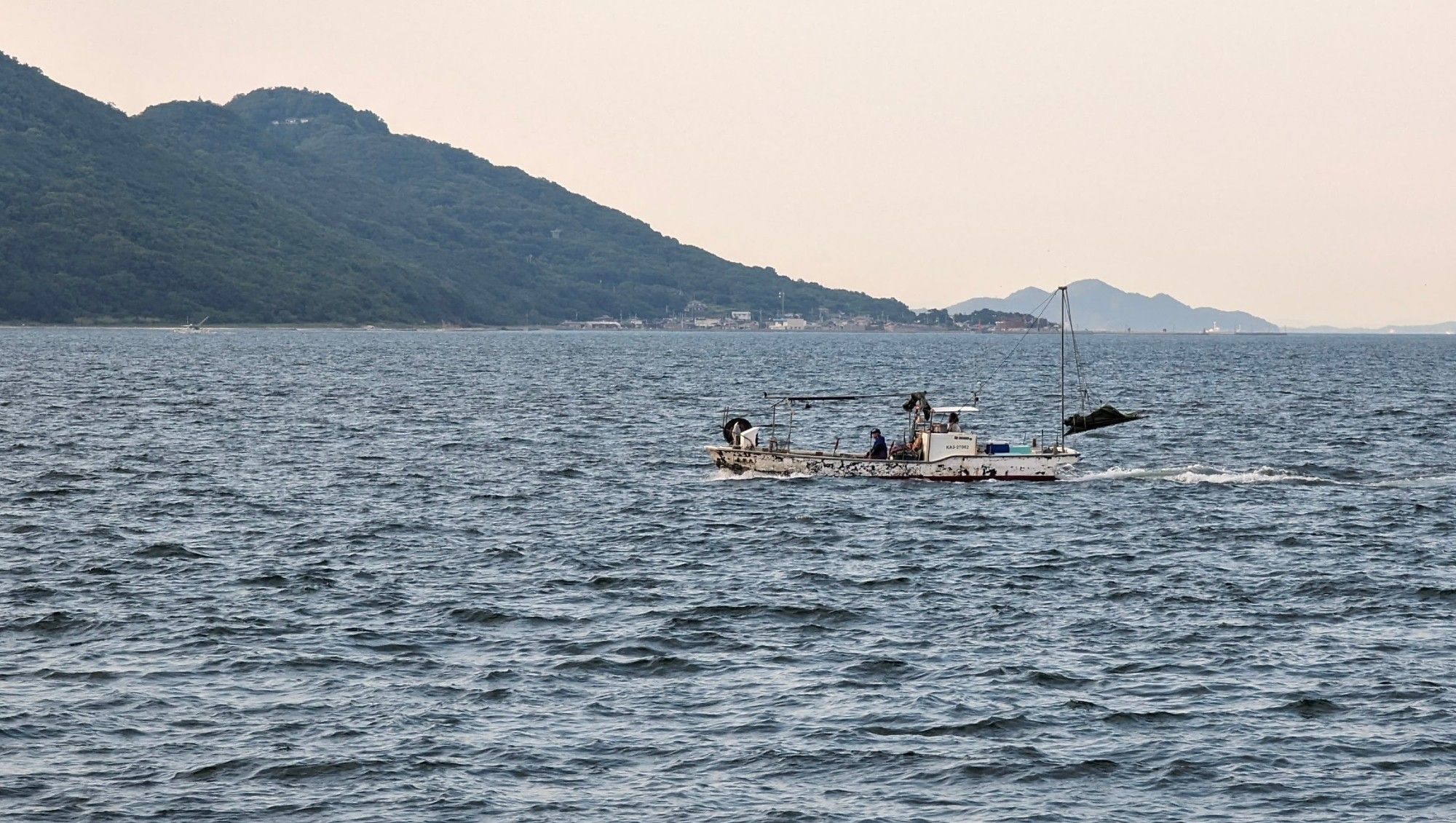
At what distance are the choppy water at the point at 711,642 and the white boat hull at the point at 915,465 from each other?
1.15m

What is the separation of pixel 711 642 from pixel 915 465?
30.3 m

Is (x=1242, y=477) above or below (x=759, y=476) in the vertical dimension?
below

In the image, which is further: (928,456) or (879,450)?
(879,450)

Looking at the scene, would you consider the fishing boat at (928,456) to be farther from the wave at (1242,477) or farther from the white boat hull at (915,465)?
the wave at (1242,477)

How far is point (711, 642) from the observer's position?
3312 cm

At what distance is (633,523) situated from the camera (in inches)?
2003

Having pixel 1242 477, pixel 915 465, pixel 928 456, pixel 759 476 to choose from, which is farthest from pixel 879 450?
pixel 1242 477

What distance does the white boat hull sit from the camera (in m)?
→ 62.2

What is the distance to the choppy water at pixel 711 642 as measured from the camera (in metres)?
24.1

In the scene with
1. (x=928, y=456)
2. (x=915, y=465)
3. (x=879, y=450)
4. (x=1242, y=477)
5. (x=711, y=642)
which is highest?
(x=879, y=450)

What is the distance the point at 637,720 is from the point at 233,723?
22.7 ft

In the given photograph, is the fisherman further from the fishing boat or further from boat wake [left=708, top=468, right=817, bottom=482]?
boat wake [left=708, top=468, right=817, bottom=482]

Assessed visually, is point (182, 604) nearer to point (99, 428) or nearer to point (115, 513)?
point (115, 513)

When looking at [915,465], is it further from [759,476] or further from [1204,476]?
[1204,476]
